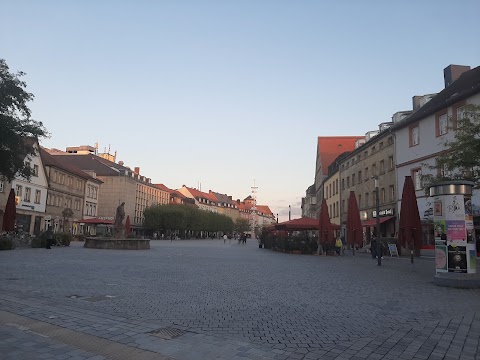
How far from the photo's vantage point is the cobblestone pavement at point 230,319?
18.3ft

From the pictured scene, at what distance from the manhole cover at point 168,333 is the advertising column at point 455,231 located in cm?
1090

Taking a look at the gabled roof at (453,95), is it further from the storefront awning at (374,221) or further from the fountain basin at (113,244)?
the fountain basin at (113,244)

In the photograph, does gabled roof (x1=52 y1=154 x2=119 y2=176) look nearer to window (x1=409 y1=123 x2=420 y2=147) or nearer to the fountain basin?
the fountain basin

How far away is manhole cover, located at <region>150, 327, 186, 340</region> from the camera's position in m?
6.21

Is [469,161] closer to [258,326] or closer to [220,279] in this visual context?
[220,279]

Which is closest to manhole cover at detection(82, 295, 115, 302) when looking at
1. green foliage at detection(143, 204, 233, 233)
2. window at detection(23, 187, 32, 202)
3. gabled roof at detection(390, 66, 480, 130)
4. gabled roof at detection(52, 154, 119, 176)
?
gabled roof at detection(390, 66, 480, 130)

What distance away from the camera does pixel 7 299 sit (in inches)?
343

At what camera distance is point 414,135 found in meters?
34.7

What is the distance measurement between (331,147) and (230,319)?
70.9m

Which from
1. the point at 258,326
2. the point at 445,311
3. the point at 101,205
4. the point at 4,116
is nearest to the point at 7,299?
the point at 258,326

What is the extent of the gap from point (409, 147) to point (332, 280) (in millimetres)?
24888

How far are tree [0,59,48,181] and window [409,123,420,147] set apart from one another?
1152 inches

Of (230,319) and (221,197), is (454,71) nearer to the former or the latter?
(230,319)

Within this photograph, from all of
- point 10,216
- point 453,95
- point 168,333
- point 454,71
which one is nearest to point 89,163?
point 10,216
